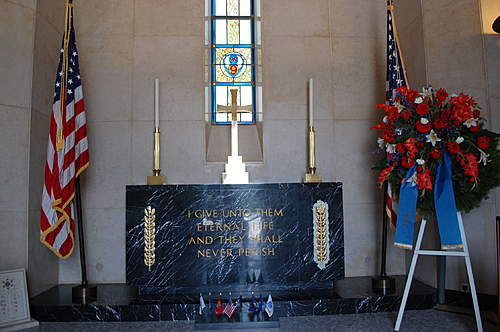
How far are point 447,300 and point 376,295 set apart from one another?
818 millimetres

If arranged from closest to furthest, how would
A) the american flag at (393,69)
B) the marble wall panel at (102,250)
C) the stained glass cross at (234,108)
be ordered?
the american flag at (393,69)
the stained glass cross at (234,108)
the marble wall panel at (102,250)

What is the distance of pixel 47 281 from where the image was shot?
4.62 m

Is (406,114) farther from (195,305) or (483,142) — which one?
(195,305)

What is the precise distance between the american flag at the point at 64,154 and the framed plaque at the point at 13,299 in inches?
15.8

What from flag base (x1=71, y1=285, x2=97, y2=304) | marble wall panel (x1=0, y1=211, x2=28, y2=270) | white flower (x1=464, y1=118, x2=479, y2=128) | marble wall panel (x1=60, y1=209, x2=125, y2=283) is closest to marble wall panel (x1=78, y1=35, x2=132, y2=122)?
marble wall panel (x1=60, y1=209, x2=125, y2=283)

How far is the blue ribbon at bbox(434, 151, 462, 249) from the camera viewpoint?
3.26 m

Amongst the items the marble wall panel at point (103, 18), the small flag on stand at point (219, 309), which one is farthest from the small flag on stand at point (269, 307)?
the marble wall panel at point (103, 18)

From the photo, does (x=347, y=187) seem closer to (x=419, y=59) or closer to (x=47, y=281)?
(x=419, y=59)

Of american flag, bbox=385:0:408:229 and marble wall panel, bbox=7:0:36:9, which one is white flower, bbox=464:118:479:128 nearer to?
american flag, bbox=385:0:408:229

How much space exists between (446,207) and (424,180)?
0.30m

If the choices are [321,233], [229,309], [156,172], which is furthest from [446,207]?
[156,172]

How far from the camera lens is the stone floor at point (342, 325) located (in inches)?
139

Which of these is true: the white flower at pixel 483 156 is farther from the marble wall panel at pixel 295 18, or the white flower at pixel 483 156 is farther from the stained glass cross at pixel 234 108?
the marble wall panel at pixel 295 18

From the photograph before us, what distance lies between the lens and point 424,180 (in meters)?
3.24
